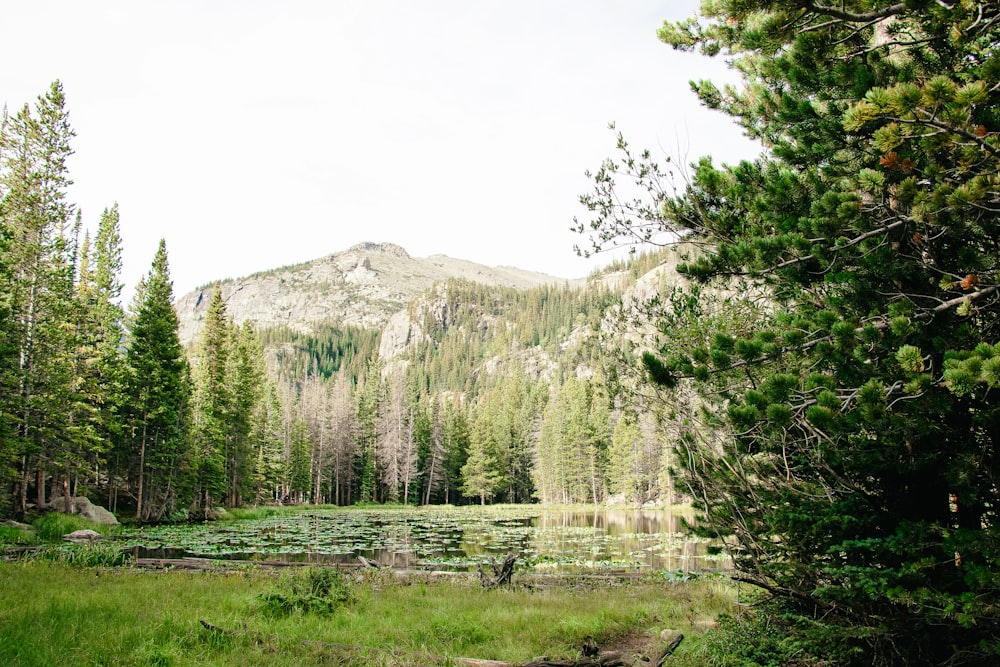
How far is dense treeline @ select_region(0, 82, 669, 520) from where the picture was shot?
25.6 m

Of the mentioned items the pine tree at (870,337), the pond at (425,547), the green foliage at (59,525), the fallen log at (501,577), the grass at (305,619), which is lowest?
the pond at (425,547)

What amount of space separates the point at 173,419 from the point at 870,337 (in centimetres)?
3807

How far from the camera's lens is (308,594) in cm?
1048

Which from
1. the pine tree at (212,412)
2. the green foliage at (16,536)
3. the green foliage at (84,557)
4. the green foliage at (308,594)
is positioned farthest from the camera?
the pine tree at (212,412)

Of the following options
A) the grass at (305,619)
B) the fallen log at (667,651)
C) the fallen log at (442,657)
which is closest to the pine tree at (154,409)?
the grass at (305,619)

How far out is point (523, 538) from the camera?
3019 cm

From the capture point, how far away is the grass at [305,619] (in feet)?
23.3

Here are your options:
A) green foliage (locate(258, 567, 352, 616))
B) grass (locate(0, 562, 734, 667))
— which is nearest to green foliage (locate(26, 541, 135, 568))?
grass (locate(0, 562, 734, 667))

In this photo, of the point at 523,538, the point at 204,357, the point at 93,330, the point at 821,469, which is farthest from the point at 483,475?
the point at 821,469

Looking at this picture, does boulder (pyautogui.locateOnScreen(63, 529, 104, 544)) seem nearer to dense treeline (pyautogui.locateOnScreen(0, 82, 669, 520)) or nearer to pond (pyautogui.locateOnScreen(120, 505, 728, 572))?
pond (pyautogui.locateOnScreen(120, 505, 728, 572))

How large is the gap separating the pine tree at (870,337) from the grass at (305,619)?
2516 mm

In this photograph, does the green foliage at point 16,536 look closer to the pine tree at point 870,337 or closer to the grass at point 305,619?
the grass at point 305,619

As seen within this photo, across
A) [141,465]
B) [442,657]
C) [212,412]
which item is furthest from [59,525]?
[442,657]

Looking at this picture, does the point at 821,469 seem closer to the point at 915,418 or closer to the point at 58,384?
the point at 915,418
